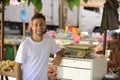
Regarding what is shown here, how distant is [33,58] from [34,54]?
48 mm

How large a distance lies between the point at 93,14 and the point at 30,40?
9163 millimetres

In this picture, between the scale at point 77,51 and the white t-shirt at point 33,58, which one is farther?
the scale at point 77,51

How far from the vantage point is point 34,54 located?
3.04m

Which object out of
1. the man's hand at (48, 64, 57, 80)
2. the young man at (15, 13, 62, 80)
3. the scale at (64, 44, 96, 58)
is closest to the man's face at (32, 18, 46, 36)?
the young man at (15, 13, 62, 80)

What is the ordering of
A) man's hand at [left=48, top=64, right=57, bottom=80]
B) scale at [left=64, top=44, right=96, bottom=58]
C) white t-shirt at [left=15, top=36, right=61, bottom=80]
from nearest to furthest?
white t-shirt at [left=15, top=36, right=61, bottom=80]
scale at [left=64, top=44, right=96, bottom=58]
man's hand at [left=48, top=64, right=57, bottom=80]

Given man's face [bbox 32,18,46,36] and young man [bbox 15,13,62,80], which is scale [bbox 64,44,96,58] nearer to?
young man [bbox 15,13,62,80]

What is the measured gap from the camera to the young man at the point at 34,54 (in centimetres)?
303

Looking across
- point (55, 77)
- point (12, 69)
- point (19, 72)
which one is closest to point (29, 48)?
point (19, 72)

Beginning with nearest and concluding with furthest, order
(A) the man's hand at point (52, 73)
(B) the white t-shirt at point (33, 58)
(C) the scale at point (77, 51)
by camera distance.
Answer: (B) the white t-shirt at point (33, 58) → (C) the scale at point (77, 51) → (A) the man's hand at point (52, 73)

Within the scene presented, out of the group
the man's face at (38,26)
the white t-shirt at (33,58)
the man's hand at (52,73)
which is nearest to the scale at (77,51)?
the man's hand at (52,73)

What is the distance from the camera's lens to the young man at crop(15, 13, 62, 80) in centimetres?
303

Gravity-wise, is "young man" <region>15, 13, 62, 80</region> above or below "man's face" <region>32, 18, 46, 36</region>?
below

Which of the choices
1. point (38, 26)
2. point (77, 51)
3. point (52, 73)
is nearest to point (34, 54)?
point (38, 26)

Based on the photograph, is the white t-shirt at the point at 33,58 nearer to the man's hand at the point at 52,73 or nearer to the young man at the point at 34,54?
the young man at the point at 34,54
